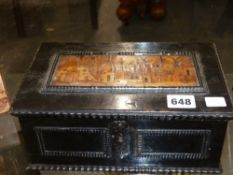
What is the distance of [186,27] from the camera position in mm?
2605

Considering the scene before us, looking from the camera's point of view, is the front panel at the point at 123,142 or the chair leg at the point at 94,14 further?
the chair leg at the point at 94,14

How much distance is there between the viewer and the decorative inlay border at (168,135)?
1326 millimetres

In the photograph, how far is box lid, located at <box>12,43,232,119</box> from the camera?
4.22ft

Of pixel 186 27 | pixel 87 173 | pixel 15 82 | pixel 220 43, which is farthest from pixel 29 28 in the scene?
pixel 87 173

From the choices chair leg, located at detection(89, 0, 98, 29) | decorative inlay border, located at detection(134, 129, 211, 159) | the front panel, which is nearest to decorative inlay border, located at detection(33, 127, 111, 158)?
the front panel

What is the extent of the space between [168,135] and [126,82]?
251 mm

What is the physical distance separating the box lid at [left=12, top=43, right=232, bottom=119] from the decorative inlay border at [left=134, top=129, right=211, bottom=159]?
0.28 ft

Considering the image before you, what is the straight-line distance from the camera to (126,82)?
55.0 inches

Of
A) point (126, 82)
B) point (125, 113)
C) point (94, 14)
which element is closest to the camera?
point (125, 113)

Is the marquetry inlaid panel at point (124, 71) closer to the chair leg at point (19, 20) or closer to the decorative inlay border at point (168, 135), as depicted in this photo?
the decorative inlay border at point (168, 135)

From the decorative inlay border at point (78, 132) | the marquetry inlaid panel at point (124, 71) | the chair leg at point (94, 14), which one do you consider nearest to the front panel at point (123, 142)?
the decorative inlay border at point (78, 132)

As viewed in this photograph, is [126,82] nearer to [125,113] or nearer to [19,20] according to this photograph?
[125,113]

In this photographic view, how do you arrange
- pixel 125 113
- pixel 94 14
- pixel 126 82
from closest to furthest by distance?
pixel 125 113
pixel 126 82
pixel 94 14

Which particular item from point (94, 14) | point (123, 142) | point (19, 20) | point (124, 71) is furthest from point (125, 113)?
point (19, 20)
